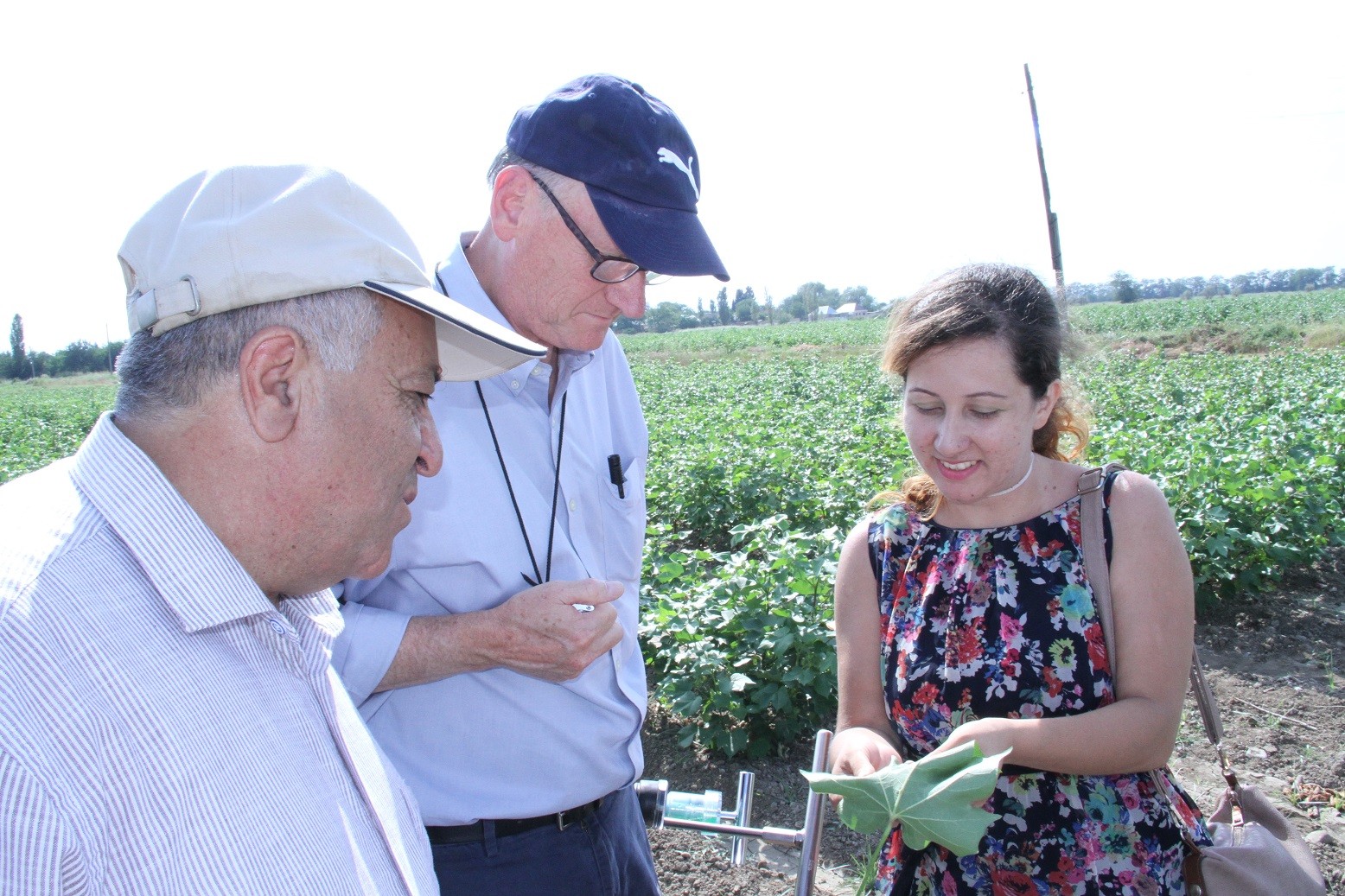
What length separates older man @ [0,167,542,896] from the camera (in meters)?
0.72

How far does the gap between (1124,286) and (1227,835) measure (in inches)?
3016

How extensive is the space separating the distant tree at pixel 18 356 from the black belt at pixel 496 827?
7350 centimetres

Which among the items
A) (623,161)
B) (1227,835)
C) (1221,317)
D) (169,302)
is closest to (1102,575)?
(1227,835)

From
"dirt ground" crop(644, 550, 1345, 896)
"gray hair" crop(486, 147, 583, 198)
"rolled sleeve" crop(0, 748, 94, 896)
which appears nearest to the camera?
"rolled sleeve" crop(0, 748, 94, 896)

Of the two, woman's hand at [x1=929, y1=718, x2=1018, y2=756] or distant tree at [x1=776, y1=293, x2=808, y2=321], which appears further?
distant tree at [x1=776, y1=293, x2=808, y2=321]

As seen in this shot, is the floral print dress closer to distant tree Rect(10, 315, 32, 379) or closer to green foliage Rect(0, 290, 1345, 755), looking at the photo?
green foliage Rect(0, 290, 1345, 755)

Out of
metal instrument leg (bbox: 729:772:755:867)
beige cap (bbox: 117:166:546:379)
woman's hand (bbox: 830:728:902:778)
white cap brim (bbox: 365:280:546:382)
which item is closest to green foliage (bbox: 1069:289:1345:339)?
woman's hand (bbox: 830:728:902:778)

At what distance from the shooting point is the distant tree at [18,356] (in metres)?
60.3

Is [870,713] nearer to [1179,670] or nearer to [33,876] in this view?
[1179,670]

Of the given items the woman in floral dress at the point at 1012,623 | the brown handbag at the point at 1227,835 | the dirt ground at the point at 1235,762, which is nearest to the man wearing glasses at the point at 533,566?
the woman in floral dress at the point at 1012,623

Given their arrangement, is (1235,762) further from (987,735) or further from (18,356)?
(18,356)

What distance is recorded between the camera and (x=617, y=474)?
6.09 feet

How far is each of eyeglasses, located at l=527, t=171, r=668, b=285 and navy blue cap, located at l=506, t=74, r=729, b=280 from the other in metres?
0.03

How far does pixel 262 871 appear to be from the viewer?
80 centimetres
